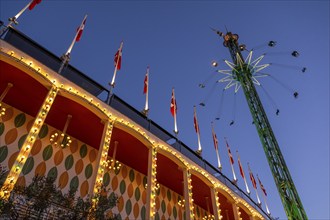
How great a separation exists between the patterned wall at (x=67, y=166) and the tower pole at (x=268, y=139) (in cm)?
786

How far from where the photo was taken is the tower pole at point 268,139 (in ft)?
38.3

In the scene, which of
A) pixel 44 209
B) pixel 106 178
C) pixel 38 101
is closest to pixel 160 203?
pixel 106 178

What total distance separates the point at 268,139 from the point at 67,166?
11.3m

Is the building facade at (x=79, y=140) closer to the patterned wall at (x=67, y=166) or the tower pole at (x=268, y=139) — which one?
the patterned wall at (x=67, y=166)

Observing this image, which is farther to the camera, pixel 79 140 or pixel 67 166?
pixel 79 140

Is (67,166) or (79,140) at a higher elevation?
(79,140)

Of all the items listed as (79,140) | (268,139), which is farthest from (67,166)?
(268,139)

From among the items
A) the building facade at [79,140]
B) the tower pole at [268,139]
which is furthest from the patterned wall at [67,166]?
the tower pole at [268,139]

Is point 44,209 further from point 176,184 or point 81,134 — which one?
point 176,184

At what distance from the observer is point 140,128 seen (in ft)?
43.0

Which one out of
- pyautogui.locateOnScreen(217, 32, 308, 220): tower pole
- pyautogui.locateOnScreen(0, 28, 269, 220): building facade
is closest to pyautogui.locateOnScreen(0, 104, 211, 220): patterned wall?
pyautogui.locateOnScreen(0, 28, 269, 220): building facade

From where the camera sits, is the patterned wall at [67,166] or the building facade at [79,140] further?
the patterned wall at [67,166]

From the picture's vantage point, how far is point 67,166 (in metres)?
12.7

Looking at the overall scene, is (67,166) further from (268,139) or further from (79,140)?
(268,139)
